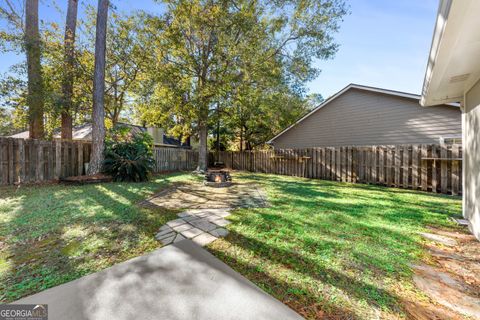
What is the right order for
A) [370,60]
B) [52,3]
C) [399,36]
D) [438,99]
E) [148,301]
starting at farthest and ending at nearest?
[52,3] → [370,60] → [399,36] → [438,99] → [148,301]

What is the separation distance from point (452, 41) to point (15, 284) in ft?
15.8

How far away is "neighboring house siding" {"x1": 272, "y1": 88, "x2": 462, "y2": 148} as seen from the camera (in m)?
7.74

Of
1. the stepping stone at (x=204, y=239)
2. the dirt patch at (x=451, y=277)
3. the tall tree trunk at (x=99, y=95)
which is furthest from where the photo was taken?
the tall tree trunk at (x=99, y=95)

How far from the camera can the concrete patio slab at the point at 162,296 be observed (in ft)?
4.20

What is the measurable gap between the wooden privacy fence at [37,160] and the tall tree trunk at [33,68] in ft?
5.78

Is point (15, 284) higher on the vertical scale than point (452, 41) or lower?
lower

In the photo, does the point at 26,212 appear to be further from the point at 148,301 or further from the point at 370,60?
the point at 370,60

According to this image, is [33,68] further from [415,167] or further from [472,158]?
[415,167]

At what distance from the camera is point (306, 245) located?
227 centimetres

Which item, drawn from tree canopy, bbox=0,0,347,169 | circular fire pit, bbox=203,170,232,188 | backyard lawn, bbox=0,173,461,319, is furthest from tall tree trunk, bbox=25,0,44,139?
circular fire pit, bbox=203,170,232,188

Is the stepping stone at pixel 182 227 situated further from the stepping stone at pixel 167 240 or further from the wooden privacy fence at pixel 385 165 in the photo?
the wooden privacy fence at pixel 385 165

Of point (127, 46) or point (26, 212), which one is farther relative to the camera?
point (127, 46)

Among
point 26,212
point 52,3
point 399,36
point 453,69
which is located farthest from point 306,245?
point 52,3
